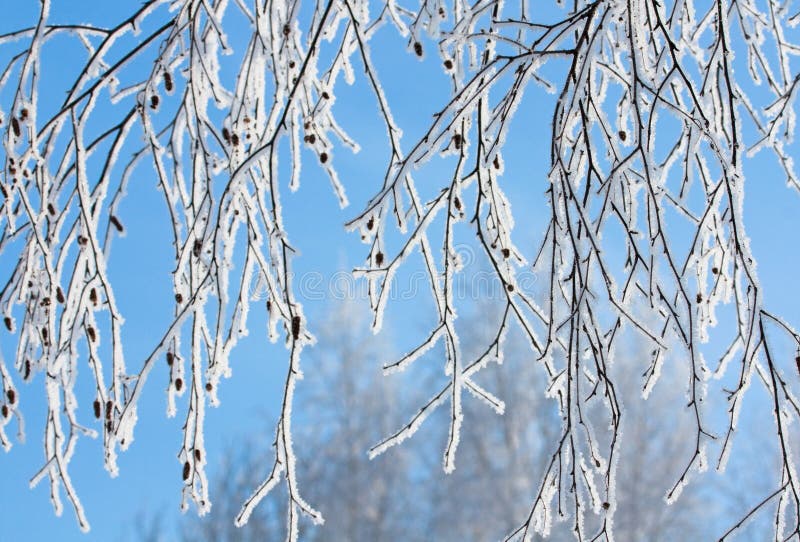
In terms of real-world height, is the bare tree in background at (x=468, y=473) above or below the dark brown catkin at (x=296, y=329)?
above

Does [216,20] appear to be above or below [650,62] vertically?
below

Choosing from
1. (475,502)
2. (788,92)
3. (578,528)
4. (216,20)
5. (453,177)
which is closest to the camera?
(578,528)

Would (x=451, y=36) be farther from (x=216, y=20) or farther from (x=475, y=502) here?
(x=475, y=502)

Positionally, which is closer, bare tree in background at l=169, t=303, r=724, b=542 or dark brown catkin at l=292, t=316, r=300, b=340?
dark brown catkin at l=292, t=316, r=300, b=340

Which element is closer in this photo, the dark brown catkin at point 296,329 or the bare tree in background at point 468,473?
the dark brown catkin at point 296,329

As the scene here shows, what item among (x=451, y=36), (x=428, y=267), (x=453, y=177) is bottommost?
(x=428, y=267)

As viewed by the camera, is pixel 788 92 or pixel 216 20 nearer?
pixel 216 20

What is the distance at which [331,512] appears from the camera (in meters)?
10.7

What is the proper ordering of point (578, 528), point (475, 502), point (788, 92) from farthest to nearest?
point (475, 502) → point (788, 92) → point (578, 528)

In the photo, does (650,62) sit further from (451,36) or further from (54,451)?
(54,451)

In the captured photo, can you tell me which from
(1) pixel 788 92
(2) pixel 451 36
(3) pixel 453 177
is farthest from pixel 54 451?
(1) pixel 788 92

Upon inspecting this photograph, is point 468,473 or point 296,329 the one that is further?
point 468,473

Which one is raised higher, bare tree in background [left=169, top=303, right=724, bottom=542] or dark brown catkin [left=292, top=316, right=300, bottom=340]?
bare tree in background [left=169, top=303, right=724, bottom=542]

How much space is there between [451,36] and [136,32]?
762 millimetres
